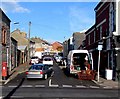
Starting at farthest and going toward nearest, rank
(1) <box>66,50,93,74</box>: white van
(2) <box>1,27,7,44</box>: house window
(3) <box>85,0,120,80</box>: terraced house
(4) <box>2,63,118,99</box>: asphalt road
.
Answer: (2) <box>1,27,7,44</box>: house window
(1) <box>66,50,93,74</box>: white van
(3) <box>85,0,120,80</box>: terraced house
(4) <box>2,63,118,99</box>: asphalt road

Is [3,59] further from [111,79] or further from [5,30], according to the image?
[111,79]

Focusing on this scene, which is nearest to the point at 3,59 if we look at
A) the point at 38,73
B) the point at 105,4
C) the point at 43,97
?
the point at 38,73

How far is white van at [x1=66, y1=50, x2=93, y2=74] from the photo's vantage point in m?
32.1

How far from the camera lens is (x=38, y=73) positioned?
96.3ft

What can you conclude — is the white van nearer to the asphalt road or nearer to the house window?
the house window

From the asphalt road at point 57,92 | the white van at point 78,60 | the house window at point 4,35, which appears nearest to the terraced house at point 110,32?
the white van at point 78,60

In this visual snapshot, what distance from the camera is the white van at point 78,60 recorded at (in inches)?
1263

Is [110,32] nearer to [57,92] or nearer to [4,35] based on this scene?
[4,35]

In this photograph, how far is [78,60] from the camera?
109 feet

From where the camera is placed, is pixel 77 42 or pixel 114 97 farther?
pixel 77 42

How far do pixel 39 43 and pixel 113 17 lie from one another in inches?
4862

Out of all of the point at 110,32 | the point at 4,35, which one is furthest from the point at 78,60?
the point at 4,35

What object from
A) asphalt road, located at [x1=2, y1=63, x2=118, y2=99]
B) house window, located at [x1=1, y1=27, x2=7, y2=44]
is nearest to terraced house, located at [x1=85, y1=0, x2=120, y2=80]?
asphalt road, located at [x1=2, y1=63, x2=118, y2=99]

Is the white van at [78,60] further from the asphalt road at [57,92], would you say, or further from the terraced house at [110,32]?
the asphalt road at [57,92]
